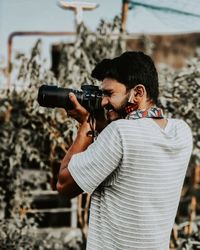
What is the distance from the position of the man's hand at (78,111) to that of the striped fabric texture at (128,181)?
0.56 ft

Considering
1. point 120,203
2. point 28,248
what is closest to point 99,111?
point 120,203

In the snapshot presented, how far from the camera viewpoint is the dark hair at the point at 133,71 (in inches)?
67.7

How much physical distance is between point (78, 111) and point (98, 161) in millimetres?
261

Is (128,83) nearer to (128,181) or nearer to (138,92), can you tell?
(138,92)

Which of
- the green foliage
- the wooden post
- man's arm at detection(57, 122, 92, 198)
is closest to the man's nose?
man's arm at detection(57, 122, 92, 198)

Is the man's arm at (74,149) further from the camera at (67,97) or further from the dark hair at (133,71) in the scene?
the dark hair at (133,71)

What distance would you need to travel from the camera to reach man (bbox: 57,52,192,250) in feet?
5.20

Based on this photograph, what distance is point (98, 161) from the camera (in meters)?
1.59

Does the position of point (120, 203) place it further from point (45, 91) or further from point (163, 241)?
point (45, 91)

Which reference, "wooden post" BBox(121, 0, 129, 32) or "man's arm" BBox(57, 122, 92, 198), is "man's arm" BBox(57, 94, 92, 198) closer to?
"man's arm" BBox(57, 122, 92, 198)

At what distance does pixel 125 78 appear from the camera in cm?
172

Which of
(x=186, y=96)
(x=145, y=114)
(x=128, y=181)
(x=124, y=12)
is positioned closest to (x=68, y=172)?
(x=128, y=181)

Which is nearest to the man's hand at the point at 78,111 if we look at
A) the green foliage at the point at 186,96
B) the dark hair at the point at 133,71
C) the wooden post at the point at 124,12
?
the dark hair at the point at 133,71

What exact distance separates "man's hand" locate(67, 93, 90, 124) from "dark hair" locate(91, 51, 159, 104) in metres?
0.14
